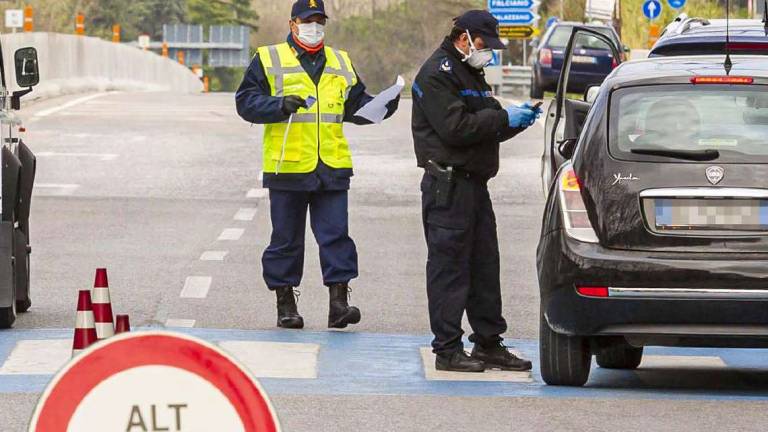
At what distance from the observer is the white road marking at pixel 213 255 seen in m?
15.3

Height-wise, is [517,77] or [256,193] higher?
[256,193]

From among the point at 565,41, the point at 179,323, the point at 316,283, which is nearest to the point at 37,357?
the point at 179,323

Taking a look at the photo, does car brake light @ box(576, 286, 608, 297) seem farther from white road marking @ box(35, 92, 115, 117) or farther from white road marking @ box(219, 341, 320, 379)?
white road marking @ box(35, 92, 115, 117)

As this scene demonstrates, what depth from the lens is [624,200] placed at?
888 cm

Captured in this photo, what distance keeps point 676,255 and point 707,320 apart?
0.31m

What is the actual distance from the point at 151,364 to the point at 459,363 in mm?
5373

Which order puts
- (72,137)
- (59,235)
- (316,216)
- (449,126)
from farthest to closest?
(72,137)
(59,235)
(316,216)
(449,126)

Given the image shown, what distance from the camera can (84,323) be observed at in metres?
7.50

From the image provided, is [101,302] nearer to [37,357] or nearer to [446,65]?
[37,357]

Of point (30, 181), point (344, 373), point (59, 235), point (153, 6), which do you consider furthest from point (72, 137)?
point (153, 6)

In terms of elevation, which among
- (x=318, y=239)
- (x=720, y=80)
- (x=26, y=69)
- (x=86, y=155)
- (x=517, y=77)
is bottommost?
(x=517, y=77)

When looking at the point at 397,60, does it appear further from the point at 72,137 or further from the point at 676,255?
the point at 676,255

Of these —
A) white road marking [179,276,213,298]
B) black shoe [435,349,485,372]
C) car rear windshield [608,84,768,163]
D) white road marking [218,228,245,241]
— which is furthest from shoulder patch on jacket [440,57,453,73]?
white road marking [218,228,245,241]

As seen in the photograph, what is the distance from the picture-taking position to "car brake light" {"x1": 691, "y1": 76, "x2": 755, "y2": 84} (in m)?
9.08
